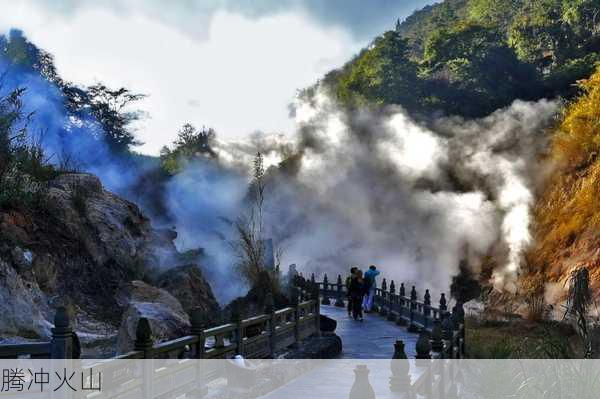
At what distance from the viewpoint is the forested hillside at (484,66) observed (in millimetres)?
47281

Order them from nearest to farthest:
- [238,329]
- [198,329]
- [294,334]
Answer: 1. [198,329]
2. [238,329]
3. [294,334]

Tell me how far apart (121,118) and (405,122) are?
24.9 metres

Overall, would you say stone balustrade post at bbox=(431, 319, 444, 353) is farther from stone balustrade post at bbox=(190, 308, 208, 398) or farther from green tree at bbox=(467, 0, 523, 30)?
green tree at bbox=(467, 0, 523, 30)

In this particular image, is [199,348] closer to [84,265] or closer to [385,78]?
[84,265]

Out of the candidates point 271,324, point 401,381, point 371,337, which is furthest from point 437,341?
point 371,337

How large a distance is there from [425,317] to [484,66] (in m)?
34.4

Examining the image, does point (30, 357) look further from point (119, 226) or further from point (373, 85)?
point (373, 85)

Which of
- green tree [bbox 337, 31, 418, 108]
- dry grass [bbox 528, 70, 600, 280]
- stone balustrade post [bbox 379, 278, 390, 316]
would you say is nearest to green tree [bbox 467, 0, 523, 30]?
green tree [bbox 337, 31, 418, 108]

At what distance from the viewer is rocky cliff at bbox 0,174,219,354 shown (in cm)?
1595

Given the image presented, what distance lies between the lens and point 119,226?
24.3 metres

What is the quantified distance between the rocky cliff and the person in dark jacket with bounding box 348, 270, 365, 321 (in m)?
4.76

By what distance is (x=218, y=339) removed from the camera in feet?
34.6

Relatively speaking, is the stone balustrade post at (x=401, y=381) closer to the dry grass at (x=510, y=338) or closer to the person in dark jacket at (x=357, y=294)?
the dry grass at (x=510, y=338)

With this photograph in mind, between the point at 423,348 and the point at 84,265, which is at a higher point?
the point at 84,265
